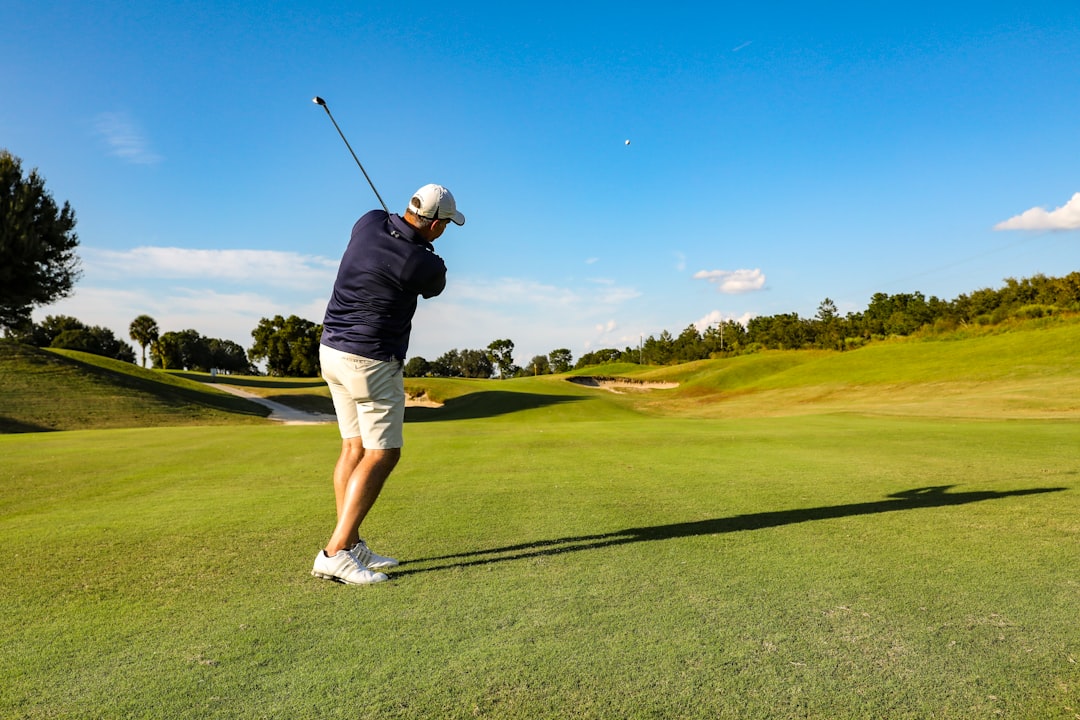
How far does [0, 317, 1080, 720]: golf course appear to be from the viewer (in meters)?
2.52

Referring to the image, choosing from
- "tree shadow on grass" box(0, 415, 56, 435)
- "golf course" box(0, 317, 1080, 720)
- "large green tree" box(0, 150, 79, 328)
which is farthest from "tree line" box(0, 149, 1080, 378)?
"golf course" box(0, 317, 1080, 720)

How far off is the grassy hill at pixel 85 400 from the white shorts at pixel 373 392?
3195cm

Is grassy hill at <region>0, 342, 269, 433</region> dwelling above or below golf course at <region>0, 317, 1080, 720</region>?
above

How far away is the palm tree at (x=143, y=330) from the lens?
332 ft

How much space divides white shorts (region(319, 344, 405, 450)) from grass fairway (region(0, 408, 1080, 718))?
884 mm

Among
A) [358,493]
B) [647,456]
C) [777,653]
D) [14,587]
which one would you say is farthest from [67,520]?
[647,456]

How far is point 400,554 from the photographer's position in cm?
473

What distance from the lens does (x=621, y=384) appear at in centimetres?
6391

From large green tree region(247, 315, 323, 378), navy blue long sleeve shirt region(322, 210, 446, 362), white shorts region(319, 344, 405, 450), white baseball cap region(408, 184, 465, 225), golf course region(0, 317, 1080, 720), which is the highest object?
large green tree region(247, 315, 323, 378)

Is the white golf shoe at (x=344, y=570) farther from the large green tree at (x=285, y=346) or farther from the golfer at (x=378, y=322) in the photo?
the large green tree at (x=285, y=346)

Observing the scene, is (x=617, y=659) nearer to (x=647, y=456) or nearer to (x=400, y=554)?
(x=400, y=554)

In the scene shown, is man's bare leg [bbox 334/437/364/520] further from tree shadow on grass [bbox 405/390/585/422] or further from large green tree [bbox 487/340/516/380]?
large green tree [bbox 487/340/516/380]

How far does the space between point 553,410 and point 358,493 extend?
32.2 meters

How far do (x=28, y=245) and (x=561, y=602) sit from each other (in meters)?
46.9
